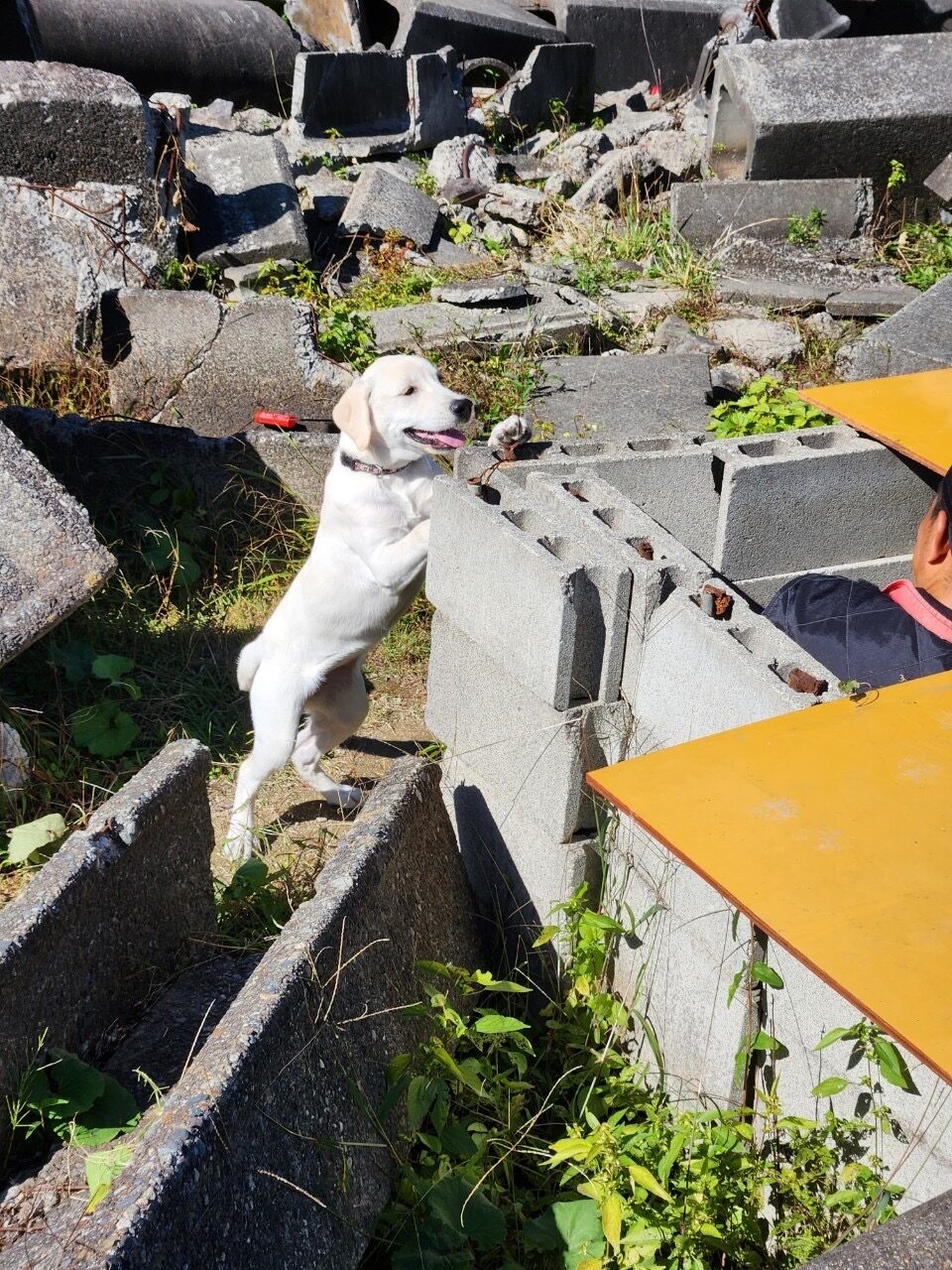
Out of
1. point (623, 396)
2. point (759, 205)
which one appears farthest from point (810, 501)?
point (759, 205)

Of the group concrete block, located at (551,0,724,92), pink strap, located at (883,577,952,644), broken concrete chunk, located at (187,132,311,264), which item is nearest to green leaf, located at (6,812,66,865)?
pink strap, located at (883,577,952,644)

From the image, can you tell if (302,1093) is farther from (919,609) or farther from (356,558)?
(356,558)

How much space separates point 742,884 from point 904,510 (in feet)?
7.07

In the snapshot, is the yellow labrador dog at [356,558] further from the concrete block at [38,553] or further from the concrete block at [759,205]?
the concrete block at [759,205]

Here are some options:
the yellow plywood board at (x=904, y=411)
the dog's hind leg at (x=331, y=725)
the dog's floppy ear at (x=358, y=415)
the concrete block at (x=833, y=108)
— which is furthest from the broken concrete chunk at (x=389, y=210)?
the yellow plywood board at (x=904, y=411)

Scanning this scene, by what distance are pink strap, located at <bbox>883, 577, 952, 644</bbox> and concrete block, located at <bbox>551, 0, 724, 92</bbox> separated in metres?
11.0

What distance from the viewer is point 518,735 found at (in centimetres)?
307

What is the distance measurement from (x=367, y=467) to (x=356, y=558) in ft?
0.99

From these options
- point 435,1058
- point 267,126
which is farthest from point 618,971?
point 267,126

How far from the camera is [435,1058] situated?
2.61 m

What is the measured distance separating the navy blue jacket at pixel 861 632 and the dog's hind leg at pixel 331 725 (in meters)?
1.64

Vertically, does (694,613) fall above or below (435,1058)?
above

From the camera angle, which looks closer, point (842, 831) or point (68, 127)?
point (842, 831)

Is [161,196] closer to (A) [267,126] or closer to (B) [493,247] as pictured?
(B) [493,247]
